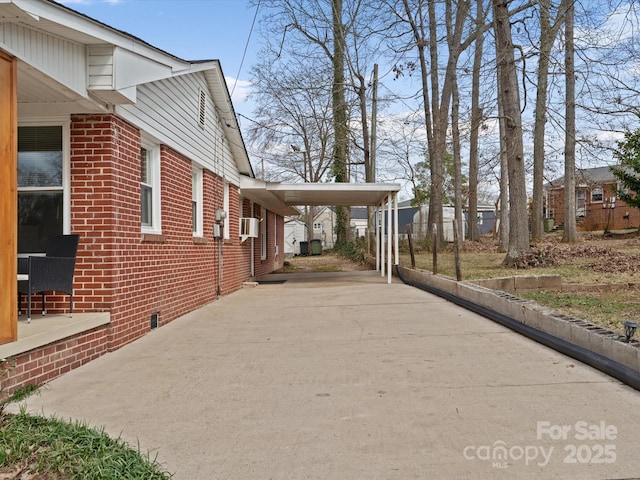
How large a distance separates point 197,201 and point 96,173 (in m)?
4.10

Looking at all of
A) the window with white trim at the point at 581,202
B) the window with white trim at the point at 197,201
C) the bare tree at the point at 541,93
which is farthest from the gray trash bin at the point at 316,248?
the window with white trim at the point at 197,201

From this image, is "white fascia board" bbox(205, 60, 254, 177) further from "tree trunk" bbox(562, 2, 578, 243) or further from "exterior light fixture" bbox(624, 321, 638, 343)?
"tree trunk" bbox(562, 2, 578, 243)

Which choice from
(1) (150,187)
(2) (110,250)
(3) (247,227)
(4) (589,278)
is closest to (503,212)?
(4) (589,278)

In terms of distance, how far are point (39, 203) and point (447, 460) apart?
511 cm

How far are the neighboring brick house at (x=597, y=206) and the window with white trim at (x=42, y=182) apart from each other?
23508mm

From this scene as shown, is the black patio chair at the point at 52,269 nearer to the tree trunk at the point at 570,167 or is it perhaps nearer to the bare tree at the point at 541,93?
the bare tree at the point at 541,93

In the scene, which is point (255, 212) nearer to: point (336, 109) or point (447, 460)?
point (336, 109)

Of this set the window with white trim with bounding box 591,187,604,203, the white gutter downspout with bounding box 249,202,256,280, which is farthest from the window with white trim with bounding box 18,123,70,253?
the window with white trim with bounding box 591,187,604,203

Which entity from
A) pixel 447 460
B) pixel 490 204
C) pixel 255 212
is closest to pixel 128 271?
pixel 447 460

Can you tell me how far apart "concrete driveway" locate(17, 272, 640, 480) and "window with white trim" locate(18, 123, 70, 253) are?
167 centimetres

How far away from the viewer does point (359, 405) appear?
153 inches

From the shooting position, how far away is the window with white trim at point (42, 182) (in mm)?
5727

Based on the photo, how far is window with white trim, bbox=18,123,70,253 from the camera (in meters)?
5.73

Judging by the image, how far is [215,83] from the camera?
1011 centimetres
